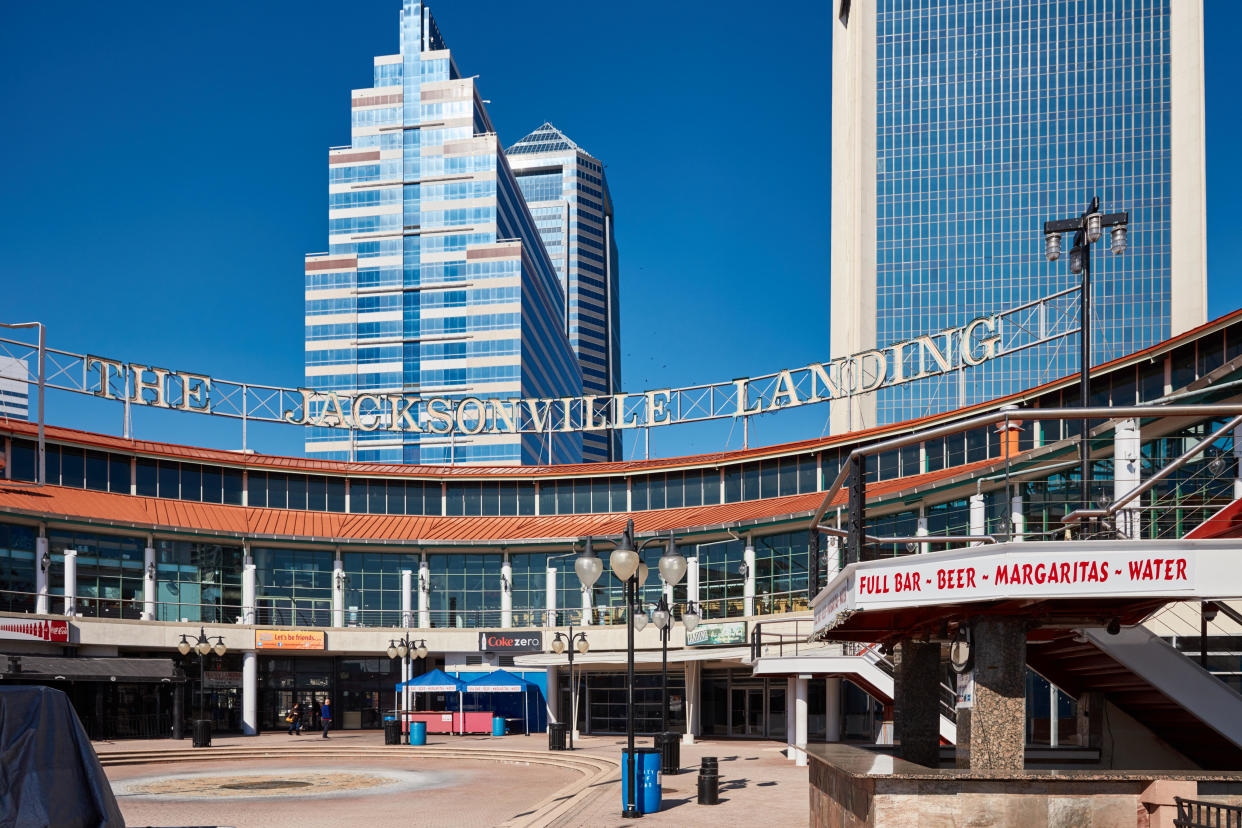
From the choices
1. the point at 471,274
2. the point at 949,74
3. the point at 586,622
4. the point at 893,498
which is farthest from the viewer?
the point at 471,274

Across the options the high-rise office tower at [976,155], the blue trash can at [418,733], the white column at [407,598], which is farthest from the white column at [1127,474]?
the high-rise office tower at [976,155]

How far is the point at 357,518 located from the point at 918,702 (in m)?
40.5

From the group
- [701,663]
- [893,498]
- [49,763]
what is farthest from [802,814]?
[701,663]

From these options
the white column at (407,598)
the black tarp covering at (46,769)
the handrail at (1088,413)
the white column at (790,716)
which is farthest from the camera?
the white column at (407,598)

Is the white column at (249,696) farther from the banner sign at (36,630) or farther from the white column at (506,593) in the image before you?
the white column at (506,593)

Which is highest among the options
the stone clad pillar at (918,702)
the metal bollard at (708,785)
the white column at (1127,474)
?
the white column at (1127,474)

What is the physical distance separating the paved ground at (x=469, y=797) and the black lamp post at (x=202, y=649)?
3.71 metres

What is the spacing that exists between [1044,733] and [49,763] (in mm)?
20020

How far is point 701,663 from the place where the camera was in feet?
136

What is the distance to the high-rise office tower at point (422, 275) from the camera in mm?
126375

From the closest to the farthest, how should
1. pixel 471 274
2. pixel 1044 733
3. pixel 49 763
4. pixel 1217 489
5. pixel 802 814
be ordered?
pixel 49 763
pixel 802 814
pixel 1217 489
pixel 1044 733
pixel 471 274

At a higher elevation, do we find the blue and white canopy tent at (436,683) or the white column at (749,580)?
the white column at (749,580)

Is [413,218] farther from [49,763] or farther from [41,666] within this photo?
[49,763]

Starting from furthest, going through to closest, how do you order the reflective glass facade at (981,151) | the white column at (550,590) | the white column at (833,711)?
the reflective glass facade at (981,151), the white column at (550,590), the white column at (833,711)
